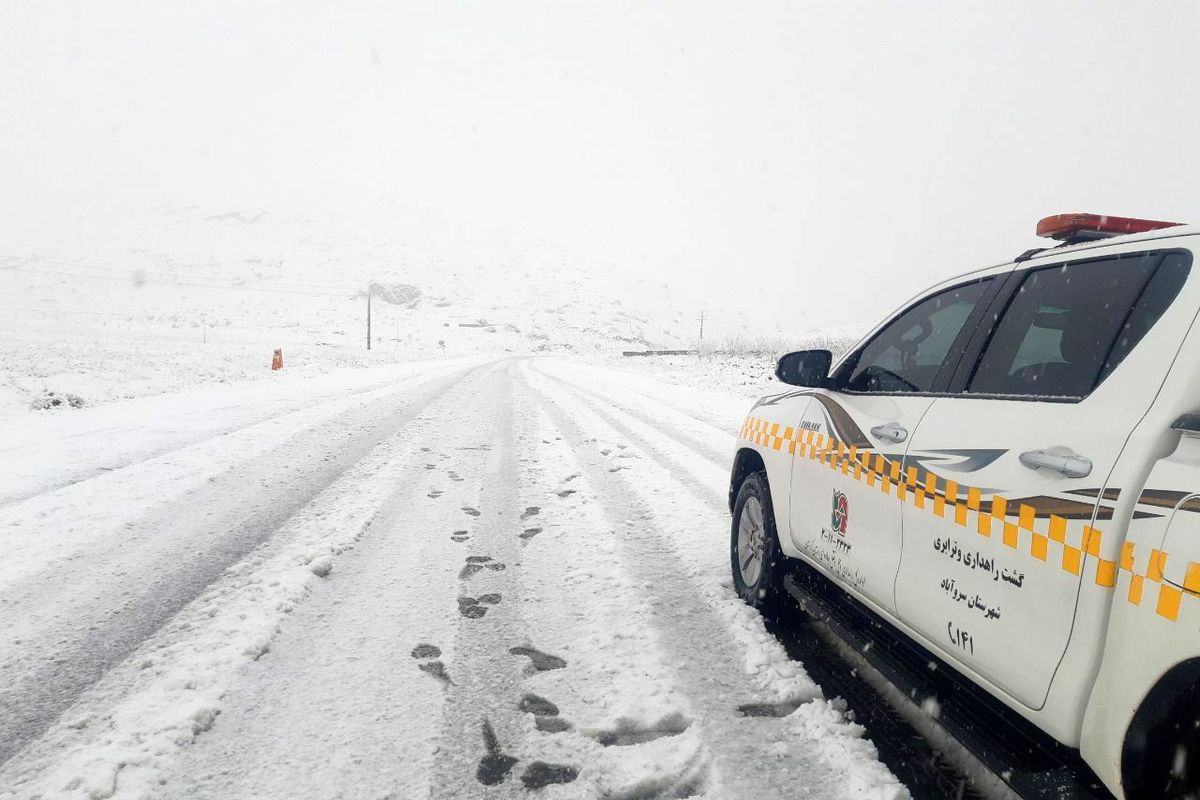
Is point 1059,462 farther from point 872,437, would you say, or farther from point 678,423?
point 678,423

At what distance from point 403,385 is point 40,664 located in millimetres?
12406

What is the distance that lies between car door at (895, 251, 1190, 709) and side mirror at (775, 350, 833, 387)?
0.74 m

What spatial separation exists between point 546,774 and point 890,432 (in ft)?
5.47

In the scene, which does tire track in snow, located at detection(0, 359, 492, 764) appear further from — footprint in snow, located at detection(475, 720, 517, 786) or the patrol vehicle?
the patrol vehicle

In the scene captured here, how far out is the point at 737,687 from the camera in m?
2.50

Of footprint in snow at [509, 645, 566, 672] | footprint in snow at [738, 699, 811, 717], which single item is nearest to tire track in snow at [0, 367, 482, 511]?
footprint in snow at [509, 645, 566, 672]

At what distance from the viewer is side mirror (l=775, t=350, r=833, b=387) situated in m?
2.84

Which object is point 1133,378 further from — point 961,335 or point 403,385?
point 403,385

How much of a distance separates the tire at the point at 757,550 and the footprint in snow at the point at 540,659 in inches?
44.2

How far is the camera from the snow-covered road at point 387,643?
1.97 meters

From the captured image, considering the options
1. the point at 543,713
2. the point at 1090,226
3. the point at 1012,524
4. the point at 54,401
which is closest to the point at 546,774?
the point at 543,713

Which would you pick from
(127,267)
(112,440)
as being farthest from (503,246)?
(112,440)

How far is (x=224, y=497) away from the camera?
4.90 metres

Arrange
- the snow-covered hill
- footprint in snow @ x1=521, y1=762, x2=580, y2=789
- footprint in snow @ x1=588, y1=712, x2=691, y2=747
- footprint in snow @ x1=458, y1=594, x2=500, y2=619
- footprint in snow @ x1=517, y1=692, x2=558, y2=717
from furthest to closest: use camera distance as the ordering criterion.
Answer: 1. the snow-covered hill
2. footprint in snow @ x1=458, y1=594, x2=500, y2=619
3. footprint in snow @ x1=517, y1=692, x2=558, y2=717
4. footprint in snow @ x1=588, y1=712, x2=691, y2=747
5. footprint in snow @ x1=521, y1=762, x2=580, y2=789
